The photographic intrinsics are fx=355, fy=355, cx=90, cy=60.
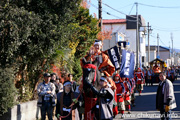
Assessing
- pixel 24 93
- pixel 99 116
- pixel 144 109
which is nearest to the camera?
pixel 99 116

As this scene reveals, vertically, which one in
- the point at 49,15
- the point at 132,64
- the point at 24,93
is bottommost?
the point at 24,93

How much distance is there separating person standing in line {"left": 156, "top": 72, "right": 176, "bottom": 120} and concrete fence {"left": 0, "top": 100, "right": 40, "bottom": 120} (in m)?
4.37

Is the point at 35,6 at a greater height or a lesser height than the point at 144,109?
greater

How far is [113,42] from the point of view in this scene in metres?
43.9

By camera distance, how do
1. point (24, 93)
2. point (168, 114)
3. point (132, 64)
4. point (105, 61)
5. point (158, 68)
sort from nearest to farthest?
point (105, 61) → point (168, 114) → point (24, 93) → point (132, 64) → point (158, 68)

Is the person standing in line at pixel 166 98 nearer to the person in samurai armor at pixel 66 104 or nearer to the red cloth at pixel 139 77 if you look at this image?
the person in samurai armor at pixel 66 104

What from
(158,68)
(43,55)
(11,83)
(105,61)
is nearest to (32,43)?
(43,55)

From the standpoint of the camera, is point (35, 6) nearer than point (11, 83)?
No

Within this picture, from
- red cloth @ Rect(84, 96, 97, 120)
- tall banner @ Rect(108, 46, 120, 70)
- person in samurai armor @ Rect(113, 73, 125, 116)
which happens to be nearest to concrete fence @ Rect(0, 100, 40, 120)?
person in samurai armor @ Rect(113, 73, 125, 116)

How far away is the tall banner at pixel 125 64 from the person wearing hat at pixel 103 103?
611 cm

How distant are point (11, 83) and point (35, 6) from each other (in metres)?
3.03

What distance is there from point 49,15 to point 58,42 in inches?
42.5

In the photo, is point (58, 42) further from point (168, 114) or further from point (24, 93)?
point (168, 114)

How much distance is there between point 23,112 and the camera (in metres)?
11.7
